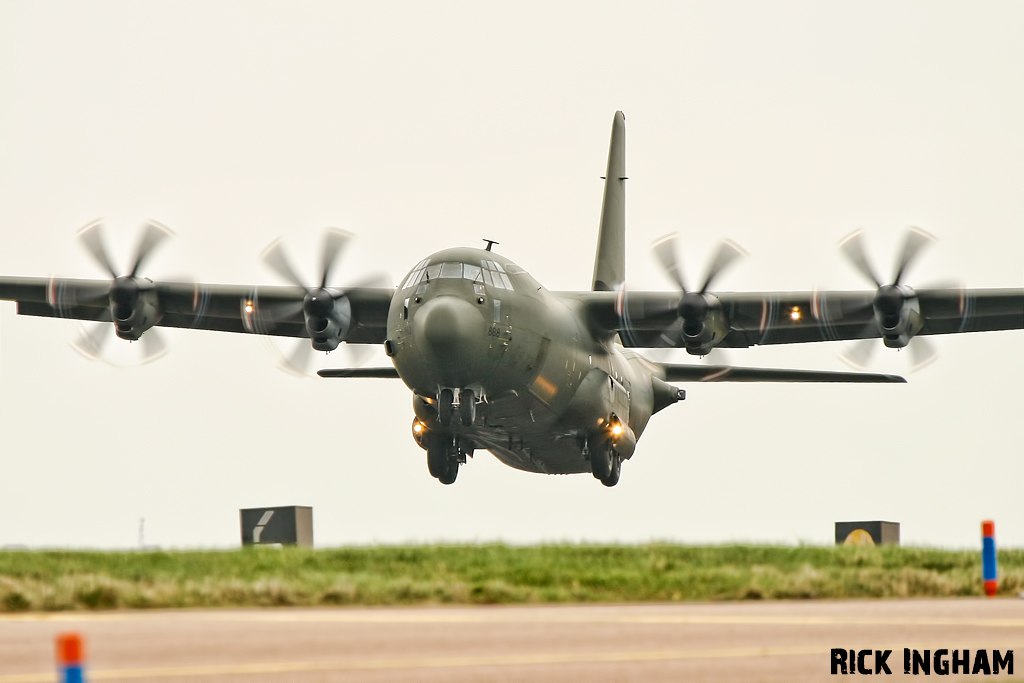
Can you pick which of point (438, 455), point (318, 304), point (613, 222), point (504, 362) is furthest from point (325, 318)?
point (613, 222)

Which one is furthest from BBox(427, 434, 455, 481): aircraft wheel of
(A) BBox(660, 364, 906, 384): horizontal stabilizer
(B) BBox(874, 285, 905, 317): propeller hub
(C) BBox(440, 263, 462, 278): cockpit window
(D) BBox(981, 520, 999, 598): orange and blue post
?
(D) BBox(981, 520, 999, 598): orange and blue post

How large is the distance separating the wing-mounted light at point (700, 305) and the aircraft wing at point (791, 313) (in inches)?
9.6

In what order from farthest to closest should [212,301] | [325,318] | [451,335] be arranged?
1. [212,301]
2. [325,318]
3. [451,335]

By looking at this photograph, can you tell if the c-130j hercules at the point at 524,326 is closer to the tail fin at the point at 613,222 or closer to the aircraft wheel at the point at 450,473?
the aircraft wheel at the point at 450,473

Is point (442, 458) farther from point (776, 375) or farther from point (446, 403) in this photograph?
point (776, 375)

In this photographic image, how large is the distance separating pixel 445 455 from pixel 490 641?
20770 millimetres

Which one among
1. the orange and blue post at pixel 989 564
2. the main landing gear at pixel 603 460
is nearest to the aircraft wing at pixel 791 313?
the main landing gear at pixel 603 460

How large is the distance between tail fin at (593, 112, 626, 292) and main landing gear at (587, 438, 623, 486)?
8.52 m

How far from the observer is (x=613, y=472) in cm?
3016

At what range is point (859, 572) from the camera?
15.6 meters

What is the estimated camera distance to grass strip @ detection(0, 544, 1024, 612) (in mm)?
12734

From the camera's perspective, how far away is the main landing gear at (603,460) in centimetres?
2952

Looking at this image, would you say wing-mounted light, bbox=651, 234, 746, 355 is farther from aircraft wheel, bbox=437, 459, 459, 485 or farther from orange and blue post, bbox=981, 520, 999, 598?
orange and blue post, bbox=981, 520, 999, 598

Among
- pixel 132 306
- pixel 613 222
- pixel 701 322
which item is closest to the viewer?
pixel 701 322
